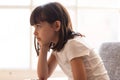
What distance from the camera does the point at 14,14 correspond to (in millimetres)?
2221

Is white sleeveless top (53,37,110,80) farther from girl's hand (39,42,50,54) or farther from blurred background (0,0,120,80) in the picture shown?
blurred background (0,0,120,80)

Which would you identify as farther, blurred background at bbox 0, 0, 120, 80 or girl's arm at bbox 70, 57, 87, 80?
blurred background at bbox 0, 0, 120, 80

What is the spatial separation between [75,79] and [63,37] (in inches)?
9.1

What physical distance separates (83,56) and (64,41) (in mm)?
129

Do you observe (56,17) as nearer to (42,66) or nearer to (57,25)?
(57,25)

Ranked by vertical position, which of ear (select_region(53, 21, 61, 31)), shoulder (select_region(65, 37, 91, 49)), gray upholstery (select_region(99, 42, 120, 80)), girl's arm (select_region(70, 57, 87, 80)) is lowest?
gray upholstery (select_region(99, 42, 120, 80))

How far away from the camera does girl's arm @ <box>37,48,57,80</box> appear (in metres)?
1.31

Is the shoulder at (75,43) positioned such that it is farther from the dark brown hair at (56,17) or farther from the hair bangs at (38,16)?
the hair bangs at (38,16)

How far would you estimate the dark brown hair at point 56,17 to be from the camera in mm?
1178

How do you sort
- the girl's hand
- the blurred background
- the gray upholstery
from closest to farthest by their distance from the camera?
the girl's hand < the gray upholstery < the blurred background

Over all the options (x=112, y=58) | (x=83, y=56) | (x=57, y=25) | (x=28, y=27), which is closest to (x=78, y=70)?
(x=83, y=56)

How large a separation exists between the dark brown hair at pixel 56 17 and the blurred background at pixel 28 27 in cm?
103

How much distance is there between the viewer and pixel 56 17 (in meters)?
1.19

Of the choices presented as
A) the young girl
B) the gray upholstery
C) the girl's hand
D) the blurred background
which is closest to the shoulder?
the young girl
